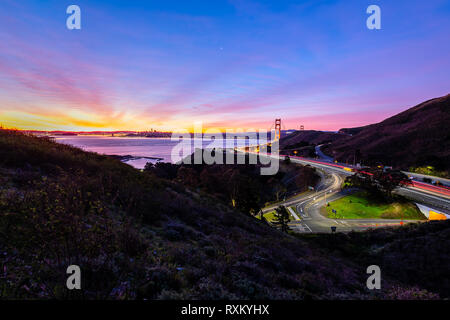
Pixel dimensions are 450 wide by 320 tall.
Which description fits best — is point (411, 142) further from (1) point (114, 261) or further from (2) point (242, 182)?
(1) point (114, 261)

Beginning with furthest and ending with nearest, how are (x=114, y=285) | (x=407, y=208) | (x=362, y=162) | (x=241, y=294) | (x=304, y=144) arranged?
(x=304, y=144) → (x=362, y=162) → (x=407, y=208) → (x=241, y=294) → (x=114, y=285)

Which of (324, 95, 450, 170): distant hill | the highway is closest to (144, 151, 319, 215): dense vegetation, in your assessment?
the highway

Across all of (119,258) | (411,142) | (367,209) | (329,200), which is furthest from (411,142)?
(119,258)

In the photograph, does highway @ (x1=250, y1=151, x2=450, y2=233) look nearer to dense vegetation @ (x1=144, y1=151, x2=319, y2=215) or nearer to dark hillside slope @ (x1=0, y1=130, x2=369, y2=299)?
dense vegetation @ (x1=144, y1=151, x2=319, y2=215)

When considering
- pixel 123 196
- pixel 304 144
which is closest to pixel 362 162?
pixel 304 144
